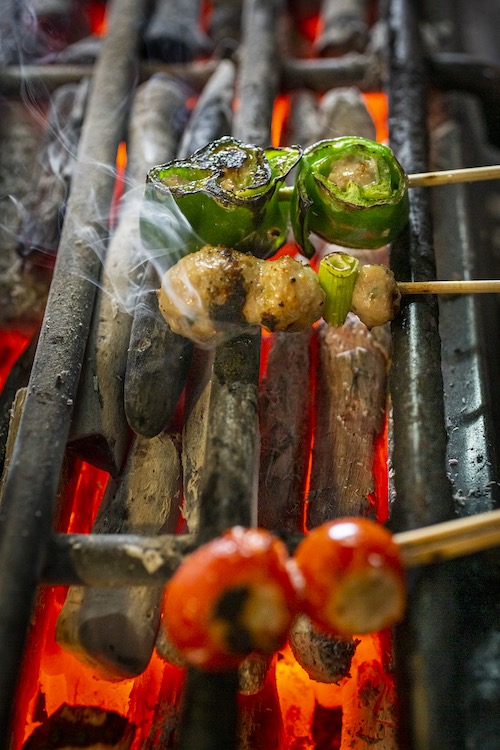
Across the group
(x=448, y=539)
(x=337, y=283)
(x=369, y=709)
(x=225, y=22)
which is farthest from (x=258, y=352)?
(x=225, y=22)

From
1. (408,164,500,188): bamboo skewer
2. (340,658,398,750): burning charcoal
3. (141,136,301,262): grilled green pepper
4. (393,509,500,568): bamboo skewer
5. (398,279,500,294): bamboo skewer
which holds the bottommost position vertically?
(340,658,398,750): burning charcoal

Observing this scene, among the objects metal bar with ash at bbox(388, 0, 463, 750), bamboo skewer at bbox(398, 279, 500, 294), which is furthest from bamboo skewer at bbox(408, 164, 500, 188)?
bamboo skewer at bbox(398, 279, 500, 294)

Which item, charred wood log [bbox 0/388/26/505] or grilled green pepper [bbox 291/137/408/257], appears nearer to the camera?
grilled green pepper [bbox 291/137/408/257]

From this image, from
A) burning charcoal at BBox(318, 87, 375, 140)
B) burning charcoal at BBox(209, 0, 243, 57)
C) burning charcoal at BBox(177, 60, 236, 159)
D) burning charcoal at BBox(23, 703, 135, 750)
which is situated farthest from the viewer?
burning charcoal at BBox(209, 0, 243, 57)

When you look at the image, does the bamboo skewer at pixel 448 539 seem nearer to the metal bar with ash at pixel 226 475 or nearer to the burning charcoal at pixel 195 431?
the metal bar with ash at pixel 226 475

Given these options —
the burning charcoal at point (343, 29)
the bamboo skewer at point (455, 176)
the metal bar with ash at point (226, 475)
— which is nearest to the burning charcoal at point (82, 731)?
the metal bar with ash at point (226, 475)

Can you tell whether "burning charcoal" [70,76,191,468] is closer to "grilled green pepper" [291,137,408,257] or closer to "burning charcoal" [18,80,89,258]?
"burning charcoal" [18,80,89,258]

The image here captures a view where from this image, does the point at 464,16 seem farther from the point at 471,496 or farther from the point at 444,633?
the point at 444,633
